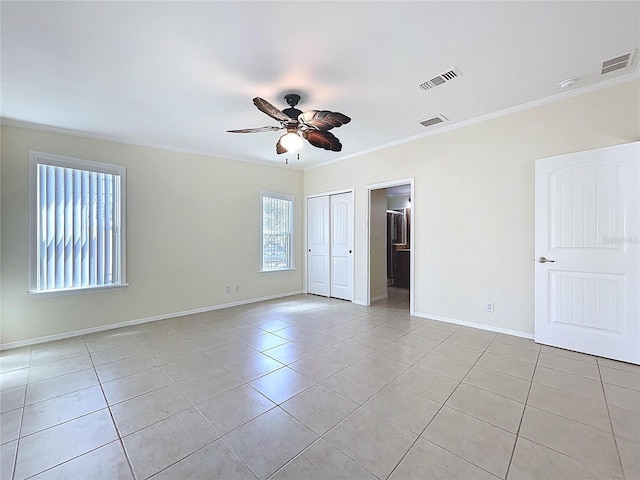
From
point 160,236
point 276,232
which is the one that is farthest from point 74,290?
point 276,232

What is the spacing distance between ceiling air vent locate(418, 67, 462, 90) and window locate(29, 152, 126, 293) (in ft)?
13.4

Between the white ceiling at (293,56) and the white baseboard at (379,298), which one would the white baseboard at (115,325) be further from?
the white ceiling at (293,56)

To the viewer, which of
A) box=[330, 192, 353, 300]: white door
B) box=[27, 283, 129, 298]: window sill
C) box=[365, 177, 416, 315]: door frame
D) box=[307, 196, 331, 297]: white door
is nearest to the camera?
box=[27, 283, 129, 298]: window sill

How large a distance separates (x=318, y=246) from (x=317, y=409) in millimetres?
4077

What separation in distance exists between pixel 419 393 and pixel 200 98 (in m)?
3.45

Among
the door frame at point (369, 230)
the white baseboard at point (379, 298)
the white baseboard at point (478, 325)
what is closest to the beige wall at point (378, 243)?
the white baseboard at point (379, 298)

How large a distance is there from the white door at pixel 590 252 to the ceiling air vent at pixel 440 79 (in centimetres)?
146

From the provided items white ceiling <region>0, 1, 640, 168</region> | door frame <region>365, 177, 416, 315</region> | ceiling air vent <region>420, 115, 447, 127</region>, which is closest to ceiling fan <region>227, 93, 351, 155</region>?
white ceiling <region>0, 1, 640, 168</region>

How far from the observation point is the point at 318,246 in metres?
5.93

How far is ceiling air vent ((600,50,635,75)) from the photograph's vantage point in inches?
92.6

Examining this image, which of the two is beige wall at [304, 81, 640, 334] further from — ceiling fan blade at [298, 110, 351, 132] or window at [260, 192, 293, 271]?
window at [260, 192, 293, 271]

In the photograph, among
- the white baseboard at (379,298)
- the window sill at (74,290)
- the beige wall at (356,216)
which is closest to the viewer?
the beige wall at (356,216)

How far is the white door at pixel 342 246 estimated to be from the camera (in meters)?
5.35

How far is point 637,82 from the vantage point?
105 inches
